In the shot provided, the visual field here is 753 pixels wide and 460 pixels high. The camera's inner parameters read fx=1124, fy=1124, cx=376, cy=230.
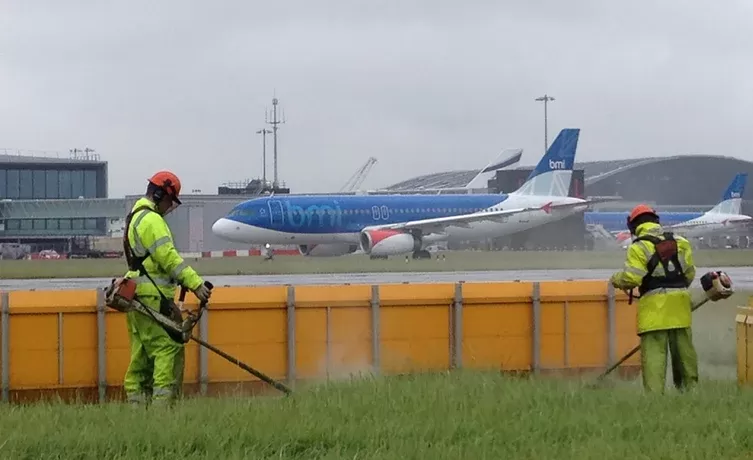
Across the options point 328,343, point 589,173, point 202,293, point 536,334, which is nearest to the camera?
point 202,293

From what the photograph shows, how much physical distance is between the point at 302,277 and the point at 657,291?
20.9 meters

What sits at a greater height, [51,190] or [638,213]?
[51,190]

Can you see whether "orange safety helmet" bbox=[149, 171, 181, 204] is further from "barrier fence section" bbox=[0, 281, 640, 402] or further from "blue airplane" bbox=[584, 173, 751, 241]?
"blue airplane" bbox=[584, 173, 751, 241]

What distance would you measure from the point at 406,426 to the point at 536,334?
3.88 m

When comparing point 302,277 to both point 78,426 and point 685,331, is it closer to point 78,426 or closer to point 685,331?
point 685,331

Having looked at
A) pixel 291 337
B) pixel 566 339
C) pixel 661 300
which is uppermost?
pixel 661 300

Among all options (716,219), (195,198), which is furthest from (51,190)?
(716,219)

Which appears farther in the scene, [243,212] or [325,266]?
[243,212]

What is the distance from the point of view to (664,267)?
346 inches

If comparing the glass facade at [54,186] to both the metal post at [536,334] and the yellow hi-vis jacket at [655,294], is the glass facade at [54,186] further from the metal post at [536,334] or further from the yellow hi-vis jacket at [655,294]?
the yellow hi-vis jacket at [655,294]

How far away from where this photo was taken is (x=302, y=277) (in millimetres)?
29297

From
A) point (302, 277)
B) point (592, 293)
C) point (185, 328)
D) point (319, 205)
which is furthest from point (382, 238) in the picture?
point (185, 328)

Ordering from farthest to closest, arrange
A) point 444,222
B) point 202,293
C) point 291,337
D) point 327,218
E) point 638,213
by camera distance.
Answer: point 444,222 → point 327,218 → point 291,337 → point 638,213 → point 202,293

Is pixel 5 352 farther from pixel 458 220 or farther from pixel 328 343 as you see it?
pixel 458 220
